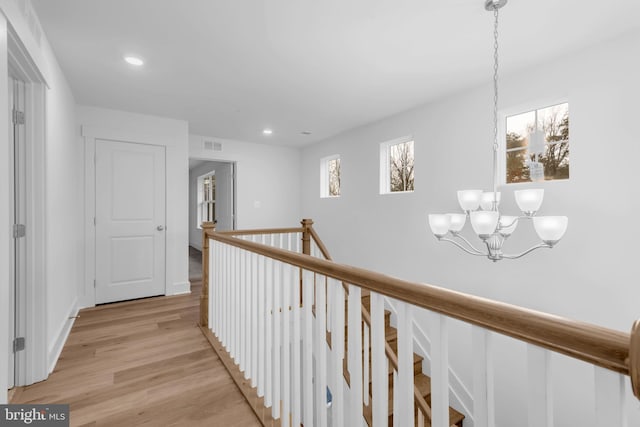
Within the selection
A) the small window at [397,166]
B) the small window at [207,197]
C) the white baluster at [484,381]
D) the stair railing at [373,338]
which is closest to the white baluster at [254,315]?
the stair railing at [373,338]

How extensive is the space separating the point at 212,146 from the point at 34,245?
338 cm

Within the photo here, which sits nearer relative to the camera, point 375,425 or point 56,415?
point 375,425

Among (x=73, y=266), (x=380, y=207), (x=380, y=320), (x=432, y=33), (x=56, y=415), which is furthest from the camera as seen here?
(x=380, y=207)

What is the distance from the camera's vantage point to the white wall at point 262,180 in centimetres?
526

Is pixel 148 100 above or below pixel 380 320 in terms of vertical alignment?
above

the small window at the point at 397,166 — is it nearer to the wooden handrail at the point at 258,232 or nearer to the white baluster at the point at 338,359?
the wooden handrail at the point at 258,232

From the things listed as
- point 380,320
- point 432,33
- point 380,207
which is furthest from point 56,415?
point 380,207

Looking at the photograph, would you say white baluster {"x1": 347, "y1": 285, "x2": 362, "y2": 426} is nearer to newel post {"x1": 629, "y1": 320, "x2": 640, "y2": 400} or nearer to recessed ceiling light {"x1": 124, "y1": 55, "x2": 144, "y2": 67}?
newel post {"x1": 629, "y1": 320, "x2": 640, "y2": 400}

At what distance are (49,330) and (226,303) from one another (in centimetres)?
126

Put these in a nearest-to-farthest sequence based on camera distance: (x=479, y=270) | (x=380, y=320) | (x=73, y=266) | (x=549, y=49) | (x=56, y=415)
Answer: (x=380, y=320) < (x=56, y=415) < (x=549, y=49) < (x=479, y=270) < (x=73, y=266)

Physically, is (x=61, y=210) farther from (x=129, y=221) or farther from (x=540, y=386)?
(x=540, y=386)

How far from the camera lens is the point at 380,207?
4.18 m

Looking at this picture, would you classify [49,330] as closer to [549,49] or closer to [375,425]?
[375,425]

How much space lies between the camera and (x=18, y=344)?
77.5 inches
